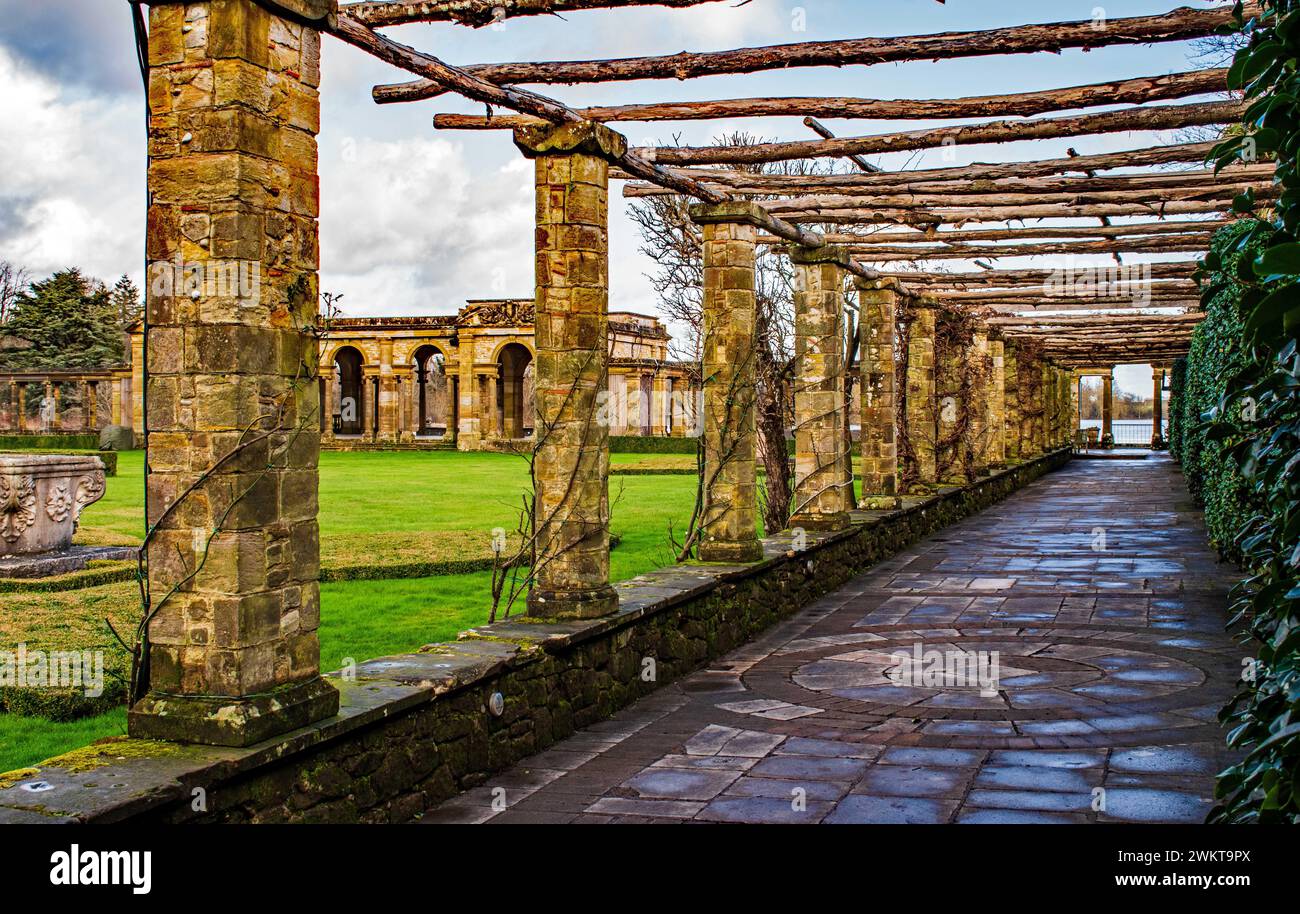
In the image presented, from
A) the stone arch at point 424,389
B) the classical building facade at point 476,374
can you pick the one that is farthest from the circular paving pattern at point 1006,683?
the stone arch at point 424,389

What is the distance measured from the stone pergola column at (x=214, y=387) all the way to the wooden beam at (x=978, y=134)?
13.5ft

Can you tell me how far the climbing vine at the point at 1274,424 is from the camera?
2305 millimetres

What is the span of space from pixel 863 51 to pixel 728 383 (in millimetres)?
3484

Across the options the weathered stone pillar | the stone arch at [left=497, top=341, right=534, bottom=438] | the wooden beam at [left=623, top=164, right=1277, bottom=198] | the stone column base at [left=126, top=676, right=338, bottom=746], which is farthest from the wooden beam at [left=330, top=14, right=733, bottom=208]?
the stone arch at [left=497, top=341, right=534, bottom=438]

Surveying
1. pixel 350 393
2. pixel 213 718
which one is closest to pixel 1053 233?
pixel 213 718

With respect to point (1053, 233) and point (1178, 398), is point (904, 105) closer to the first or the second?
point (1053, 233)

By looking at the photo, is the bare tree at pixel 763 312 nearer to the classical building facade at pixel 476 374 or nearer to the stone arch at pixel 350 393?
the classical building facade at pixel 476 374

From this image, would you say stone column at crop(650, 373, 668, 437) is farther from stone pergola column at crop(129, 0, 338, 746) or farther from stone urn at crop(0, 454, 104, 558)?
stone pergola column at crop(129, 0, 338, 746)

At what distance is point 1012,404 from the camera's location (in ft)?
88.9

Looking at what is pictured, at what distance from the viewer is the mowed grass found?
8.38m

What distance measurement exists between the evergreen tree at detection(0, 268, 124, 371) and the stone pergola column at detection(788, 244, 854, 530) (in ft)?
158

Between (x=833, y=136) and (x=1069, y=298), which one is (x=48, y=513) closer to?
(x=833, y=136)

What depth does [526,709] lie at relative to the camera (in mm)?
5988
